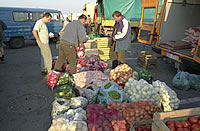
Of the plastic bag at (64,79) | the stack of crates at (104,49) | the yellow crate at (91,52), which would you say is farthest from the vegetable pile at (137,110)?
the stack of crates at (104,49)

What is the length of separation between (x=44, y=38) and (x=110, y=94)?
3.24 metres

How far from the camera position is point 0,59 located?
767cm

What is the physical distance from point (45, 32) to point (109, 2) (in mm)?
8725

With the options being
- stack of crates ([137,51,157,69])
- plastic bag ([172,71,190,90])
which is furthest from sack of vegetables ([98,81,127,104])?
stack of crates ([137,51,157,69])

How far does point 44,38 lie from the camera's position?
5133 millimetres

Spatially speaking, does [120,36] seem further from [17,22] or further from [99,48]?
[17,22]

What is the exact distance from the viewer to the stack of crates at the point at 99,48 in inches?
270

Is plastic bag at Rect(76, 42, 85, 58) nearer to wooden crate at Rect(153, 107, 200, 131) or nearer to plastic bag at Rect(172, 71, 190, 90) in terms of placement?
plastic bag at Rect(172, 71, 190, 90)

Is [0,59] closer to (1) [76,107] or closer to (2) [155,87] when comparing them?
(1) [76,107]

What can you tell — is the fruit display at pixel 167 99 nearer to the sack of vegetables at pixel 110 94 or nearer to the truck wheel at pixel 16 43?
the sack of vegetables at pixel 110 94

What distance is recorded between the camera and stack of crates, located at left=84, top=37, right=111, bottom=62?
22.5ft

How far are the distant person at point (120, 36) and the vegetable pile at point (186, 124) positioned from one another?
3469 mm

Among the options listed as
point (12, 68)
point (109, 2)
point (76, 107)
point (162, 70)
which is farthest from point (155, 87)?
point (109, 2)

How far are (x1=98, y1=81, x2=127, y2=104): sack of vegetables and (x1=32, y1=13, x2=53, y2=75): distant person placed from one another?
111 inches
